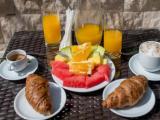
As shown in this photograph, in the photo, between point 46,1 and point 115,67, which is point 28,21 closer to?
point 46,1

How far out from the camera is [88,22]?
1.49 meters

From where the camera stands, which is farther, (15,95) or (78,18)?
(78,18)

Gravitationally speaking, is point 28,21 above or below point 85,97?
above

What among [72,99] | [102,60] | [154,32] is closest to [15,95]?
[72,99]

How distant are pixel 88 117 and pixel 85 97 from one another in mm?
118

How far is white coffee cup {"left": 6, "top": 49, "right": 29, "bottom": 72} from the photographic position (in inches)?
51.1

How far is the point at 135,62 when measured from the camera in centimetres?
137

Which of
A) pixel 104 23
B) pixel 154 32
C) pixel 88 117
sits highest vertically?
pixel 104 23

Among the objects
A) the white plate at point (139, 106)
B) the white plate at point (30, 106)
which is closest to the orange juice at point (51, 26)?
the white plate at point (30, 106)

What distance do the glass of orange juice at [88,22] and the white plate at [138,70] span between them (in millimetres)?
210

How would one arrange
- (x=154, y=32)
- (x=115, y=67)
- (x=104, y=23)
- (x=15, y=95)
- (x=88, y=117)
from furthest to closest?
(x=154, y=32) < (x=104, y=23) < (x=115, y=67) < (x=15, y=95) < (x=88, y=117)

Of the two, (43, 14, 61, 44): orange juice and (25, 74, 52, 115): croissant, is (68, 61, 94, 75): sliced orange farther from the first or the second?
(43, 14, 61, 44): orange juice

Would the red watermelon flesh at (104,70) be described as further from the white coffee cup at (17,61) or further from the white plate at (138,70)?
the white coffee cup at (17,61)

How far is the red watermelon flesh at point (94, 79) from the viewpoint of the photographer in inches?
48.0
